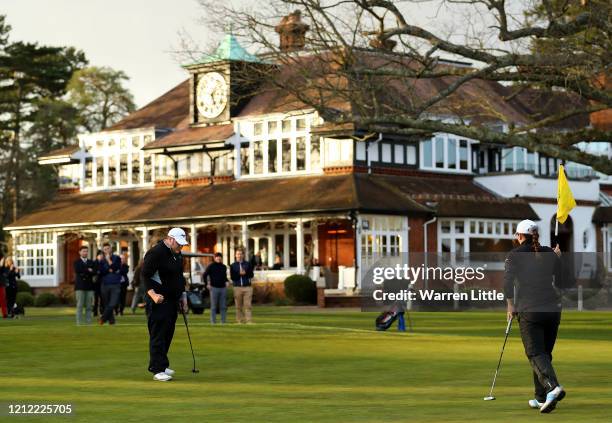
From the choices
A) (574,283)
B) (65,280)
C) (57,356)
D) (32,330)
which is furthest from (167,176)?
(57,356)

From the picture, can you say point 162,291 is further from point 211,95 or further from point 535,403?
point 211,95

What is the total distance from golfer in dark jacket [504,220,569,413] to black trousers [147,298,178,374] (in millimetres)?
5253

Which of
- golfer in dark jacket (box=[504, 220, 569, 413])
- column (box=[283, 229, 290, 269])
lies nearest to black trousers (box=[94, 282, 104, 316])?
golfer in dark jacket (box=[504, 220, 569, 413])

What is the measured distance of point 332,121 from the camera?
3450 cm

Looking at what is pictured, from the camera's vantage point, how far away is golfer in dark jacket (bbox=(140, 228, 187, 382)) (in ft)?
61.8

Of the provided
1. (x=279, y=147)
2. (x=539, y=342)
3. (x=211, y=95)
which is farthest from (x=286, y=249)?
(x=539, y=342)

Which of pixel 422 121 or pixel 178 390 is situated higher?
pixel 422 121

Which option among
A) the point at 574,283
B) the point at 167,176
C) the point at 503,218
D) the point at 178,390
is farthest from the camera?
the point at 167,176

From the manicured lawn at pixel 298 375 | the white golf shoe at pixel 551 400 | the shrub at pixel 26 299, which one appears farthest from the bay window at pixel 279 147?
the white golf shoe at pixel 551 400

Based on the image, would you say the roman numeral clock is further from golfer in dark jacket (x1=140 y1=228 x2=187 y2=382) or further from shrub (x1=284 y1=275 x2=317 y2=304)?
golfer in dark jacket (x1=140 y1=228 x2=187 y2=382)

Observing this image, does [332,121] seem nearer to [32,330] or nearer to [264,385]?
[32,330]

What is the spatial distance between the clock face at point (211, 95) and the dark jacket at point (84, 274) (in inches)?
1301

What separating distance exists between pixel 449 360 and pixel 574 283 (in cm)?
2779

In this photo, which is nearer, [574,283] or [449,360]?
[449,360]
